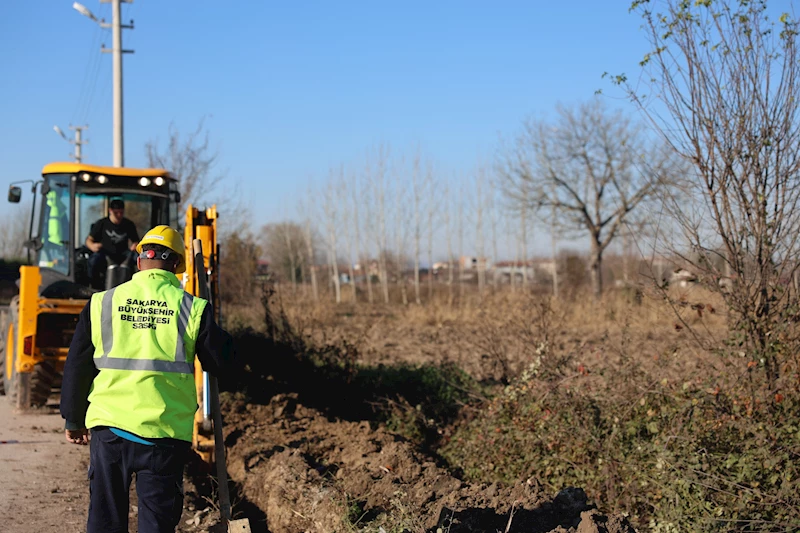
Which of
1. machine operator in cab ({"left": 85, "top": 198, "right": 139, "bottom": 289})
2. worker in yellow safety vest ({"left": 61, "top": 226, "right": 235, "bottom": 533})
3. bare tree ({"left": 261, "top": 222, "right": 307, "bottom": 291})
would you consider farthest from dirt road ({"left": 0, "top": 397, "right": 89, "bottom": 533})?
bare tree ({"left": 261, "top": 222, "right": 307, "bottom": 291})

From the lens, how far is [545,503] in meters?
5.69

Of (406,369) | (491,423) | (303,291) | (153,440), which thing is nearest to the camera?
(153,440)

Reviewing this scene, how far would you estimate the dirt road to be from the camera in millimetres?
6230

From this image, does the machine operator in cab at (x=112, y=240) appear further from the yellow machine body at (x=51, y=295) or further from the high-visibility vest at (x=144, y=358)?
the high-visibility vest at (x=144, y=358)

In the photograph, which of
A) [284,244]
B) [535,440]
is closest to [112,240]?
[535,440]

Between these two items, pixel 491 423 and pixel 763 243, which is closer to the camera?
pixel 763 243

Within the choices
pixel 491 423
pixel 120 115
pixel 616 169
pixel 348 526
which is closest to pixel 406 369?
pixel 491 423

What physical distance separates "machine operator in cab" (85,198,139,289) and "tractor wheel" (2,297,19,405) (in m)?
1.43

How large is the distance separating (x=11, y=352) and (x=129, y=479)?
26.7 feet

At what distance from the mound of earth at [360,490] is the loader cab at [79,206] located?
3151 millimetres

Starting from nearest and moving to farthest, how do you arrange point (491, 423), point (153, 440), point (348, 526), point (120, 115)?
1. point (153, 440)
2. point (348, 526)
3. point (491, 423)
4. point (120, 115)

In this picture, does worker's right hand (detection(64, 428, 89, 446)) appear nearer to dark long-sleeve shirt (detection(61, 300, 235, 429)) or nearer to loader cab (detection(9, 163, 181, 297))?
dark long-sleeve shirt (detection(61, 300, 235, 429))

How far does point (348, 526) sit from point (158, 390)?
183 centimetres

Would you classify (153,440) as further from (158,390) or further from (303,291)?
(303,291)
